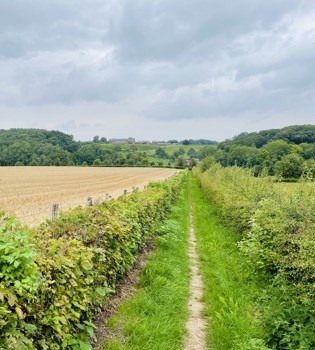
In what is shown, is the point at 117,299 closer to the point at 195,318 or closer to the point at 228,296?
the point at 195,318

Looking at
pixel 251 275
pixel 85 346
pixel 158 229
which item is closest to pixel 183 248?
pixel 158 229

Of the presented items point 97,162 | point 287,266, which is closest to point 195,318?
point 287,266

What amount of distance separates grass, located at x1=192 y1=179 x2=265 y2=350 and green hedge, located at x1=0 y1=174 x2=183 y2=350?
205cm

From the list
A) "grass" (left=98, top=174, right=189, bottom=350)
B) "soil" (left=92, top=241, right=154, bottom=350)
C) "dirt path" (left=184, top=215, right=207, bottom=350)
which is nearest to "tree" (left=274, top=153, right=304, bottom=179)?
"dirt path" (left=184, top=215, right=207, bottom=350)

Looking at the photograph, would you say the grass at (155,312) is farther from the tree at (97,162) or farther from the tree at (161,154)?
the tree at (161,154)

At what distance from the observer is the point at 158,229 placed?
10.9m

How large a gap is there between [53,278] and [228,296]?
4.43m

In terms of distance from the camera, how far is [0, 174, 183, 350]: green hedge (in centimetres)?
273

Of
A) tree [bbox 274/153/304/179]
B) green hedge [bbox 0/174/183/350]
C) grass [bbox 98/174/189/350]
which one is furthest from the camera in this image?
tree [bbox 274/153/304/179]

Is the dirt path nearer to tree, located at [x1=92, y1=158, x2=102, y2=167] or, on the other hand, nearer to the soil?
the soil

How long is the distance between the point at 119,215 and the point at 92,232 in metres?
1.56

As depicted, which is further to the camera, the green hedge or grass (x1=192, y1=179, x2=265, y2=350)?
grass (x1=192, y1=179, x2=265, y2=350)

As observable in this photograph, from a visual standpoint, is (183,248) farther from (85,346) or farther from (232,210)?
(85,346)

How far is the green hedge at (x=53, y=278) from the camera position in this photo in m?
2.73
